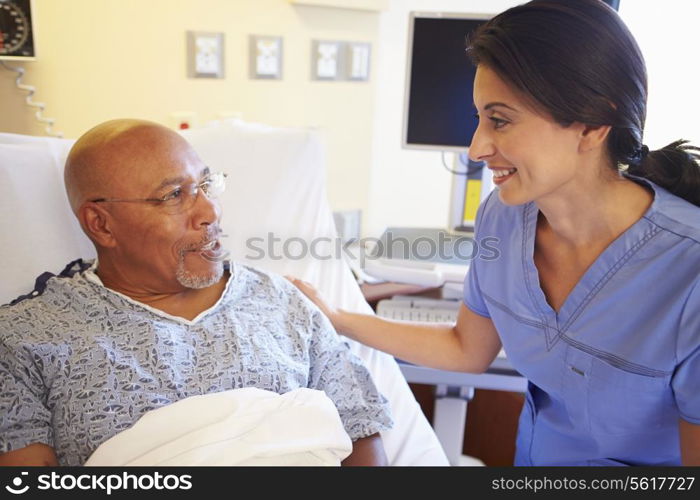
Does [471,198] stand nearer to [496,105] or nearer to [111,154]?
[496,105]

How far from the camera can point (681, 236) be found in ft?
3.54

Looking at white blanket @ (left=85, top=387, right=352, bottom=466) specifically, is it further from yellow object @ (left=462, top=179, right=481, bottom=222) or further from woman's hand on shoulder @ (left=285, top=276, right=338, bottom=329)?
yellow object @ (left=462, top=179, right=481, bottom=222)

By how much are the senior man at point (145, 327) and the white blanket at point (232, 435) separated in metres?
0.08

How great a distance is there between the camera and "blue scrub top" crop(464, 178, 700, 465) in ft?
3.53

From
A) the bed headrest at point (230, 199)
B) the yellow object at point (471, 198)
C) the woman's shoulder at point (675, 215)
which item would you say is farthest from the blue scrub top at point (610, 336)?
the yellow object at point (471, 198)

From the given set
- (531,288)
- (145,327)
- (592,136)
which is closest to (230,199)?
(145,327)

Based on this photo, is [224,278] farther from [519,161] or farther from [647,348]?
[647,348]

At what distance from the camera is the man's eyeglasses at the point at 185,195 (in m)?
1.28

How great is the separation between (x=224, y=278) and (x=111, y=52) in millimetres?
953

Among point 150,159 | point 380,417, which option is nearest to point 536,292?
point 380,417

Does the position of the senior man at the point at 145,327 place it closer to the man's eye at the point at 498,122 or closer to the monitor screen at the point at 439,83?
the man's eye at the point at 498,122

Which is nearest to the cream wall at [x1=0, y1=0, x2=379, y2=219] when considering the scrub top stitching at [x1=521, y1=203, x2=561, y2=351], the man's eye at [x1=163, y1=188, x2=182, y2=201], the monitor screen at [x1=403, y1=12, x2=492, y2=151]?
the monitor screen at [x1=403, y1=12, x2=492, y2=151]

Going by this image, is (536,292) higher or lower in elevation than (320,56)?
lower

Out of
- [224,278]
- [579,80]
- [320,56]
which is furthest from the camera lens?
[320,56]
